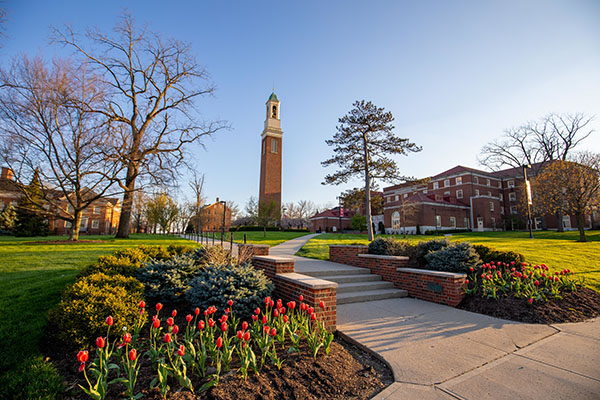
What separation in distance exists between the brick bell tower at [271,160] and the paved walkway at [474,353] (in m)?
43.8

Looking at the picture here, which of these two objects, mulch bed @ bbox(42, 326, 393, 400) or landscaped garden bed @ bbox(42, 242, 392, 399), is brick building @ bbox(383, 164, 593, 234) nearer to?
landscaped garden bed @ bbox(42, 242, 392, 399)

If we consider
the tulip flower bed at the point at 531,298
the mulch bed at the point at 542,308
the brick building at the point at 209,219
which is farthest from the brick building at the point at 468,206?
the mulch bed at the point at 542,308

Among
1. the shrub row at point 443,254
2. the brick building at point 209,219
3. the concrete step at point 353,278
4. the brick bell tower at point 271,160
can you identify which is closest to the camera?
the concrete step at point 353,278

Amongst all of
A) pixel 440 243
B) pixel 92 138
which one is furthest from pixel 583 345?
pixel 92 138

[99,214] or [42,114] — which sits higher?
[42,114]

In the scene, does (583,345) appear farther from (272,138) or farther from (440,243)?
(272,138)

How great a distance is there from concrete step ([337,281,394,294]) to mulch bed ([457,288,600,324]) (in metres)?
1.51

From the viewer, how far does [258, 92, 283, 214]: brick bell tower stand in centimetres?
5066

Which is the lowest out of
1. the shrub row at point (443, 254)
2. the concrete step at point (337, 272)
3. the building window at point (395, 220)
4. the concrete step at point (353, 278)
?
the concrete step at point (353, 278)

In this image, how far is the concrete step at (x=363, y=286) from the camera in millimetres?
5794

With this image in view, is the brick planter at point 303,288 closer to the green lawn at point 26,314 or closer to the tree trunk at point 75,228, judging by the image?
the green lawn at point 26,314

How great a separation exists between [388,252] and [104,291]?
248 inches

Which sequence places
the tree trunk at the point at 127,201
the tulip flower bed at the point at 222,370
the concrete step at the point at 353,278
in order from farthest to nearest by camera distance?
the tree trunk at the point at 127,201 → the concrete step at the point at 353,278 → the tulip flower bed at the point at 222,370

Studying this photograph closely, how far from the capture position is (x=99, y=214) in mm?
42094
